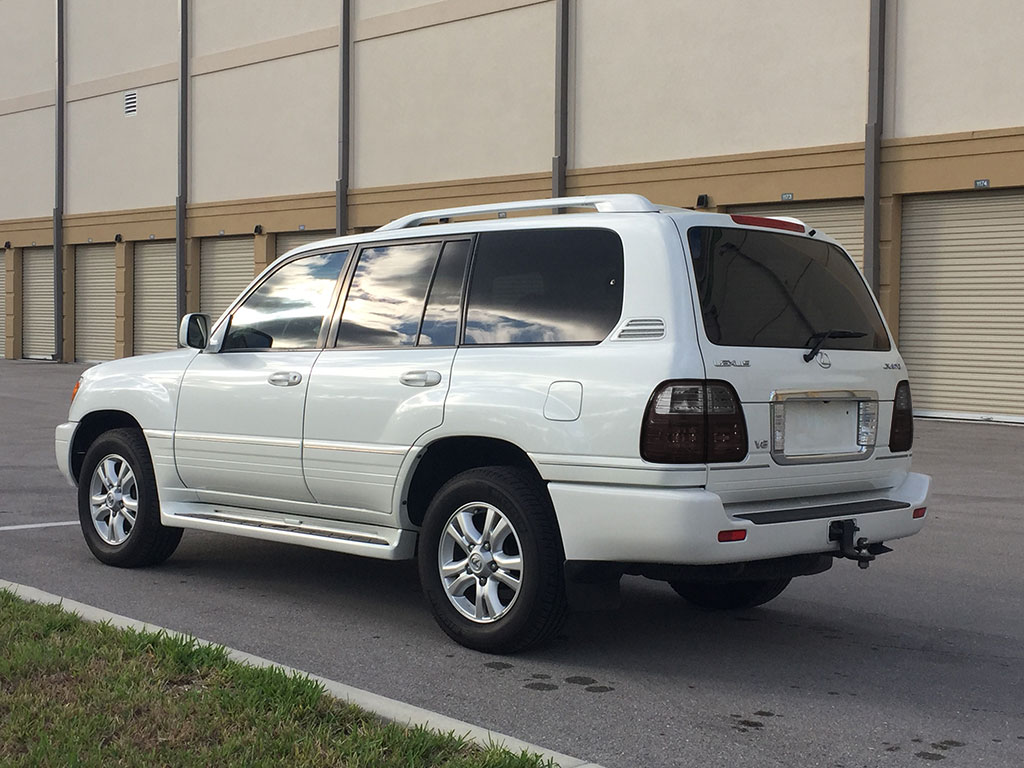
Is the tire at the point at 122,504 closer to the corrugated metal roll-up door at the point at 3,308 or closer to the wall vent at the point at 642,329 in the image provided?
the wall vent at the point at 642,329

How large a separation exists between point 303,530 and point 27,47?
35175 mm

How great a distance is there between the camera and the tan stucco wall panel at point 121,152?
32750 millimetres

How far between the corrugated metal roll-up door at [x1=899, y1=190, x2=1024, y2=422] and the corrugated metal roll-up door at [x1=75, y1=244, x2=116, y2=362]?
22.8 meters

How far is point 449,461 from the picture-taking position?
6.14m

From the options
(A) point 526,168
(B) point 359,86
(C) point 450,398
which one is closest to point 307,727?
(C) point 450,398

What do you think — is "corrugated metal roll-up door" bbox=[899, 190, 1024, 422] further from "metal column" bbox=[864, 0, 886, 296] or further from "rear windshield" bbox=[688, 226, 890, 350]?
"rear windshield" bbox=[688, 226, 890, 350]

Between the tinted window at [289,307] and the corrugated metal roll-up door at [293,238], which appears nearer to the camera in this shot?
the tinted window at [289,307]

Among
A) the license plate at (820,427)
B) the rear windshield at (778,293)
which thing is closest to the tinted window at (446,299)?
the rear windshield at (778,293)

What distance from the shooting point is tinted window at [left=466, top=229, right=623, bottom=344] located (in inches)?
220

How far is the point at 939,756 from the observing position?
4453 millimetres

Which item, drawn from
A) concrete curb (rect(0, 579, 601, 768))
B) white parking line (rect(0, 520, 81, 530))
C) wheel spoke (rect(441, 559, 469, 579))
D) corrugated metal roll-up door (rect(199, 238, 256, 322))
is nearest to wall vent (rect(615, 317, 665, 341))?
wheel spoke (rect(441, 559, 469, 579))

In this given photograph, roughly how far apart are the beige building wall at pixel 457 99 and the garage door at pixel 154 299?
7.84 metres

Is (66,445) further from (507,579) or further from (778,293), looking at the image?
(778,293)

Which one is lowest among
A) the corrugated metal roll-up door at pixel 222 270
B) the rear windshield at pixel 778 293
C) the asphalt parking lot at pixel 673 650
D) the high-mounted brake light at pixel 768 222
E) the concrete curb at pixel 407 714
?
the asphalt parking lot at pixel 673 650
